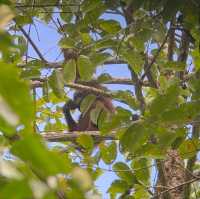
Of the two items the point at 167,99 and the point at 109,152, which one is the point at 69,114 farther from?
the point at 167,99

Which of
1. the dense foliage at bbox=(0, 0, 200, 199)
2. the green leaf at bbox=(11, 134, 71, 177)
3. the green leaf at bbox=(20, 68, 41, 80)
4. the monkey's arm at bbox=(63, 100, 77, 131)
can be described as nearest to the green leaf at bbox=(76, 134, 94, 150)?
the dense foliage at bbox=(0, 0, 200, 199)

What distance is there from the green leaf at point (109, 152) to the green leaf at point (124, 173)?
1.8 inches

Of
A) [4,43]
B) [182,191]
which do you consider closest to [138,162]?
[182,191]

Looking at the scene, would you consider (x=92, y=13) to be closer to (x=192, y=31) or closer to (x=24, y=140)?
(x=192, y=31)

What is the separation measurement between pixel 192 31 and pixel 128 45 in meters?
0.22

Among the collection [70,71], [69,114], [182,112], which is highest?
[70,71]

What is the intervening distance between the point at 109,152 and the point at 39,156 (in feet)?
4.87

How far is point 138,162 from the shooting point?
5.74ft

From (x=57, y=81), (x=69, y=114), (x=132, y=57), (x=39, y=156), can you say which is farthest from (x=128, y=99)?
(x=69, y=114)

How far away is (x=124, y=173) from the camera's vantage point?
1737 mm

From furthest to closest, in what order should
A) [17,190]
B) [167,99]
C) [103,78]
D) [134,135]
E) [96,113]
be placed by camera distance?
[96,113]
[103,78]
[134,135]
[167,99]
[17,190]

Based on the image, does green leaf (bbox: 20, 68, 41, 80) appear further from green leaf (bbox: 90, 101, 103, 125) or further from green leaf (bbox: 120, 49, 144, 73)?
green leaf (bbox: 90, 101, 103, 125)

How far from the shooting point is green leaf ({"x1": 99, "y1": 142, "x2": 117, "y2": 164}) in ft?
5.88

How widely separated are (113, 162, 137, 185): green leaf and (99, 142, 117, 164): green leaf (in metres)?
0.05
